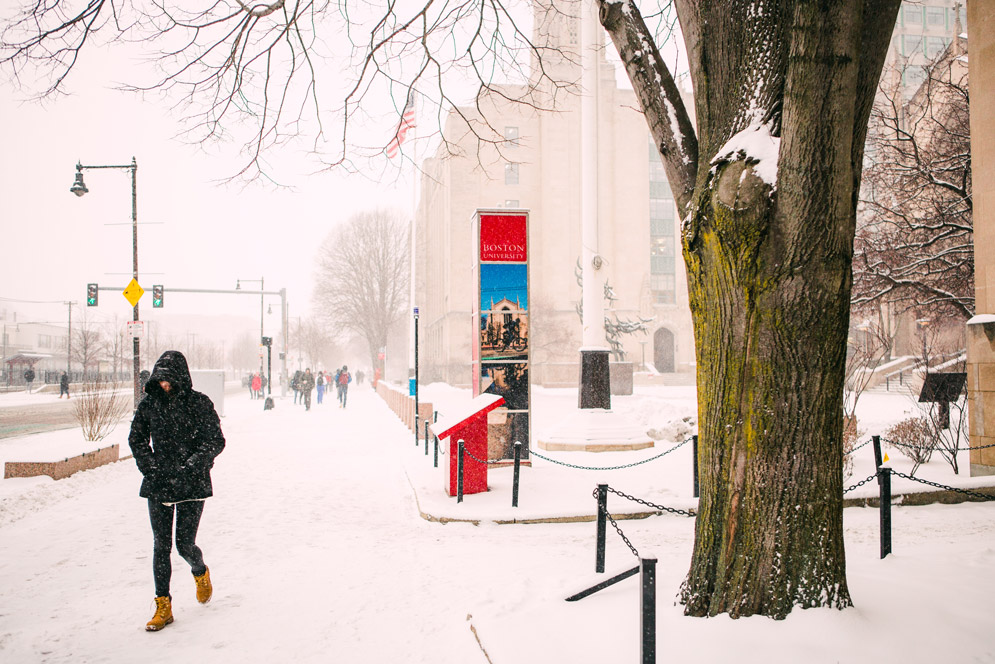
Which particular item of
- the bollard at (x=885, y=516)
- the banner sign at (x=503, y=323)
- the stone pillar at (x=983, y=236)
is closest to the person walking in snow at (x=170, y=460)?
the bollard at (x=885, y=516)

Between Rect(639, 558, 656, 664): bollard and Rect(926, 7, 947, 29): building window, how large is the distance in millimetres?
97014

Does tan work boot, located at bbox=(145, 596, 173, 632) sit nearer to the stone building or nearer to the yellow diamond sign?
the yellow diamond sign

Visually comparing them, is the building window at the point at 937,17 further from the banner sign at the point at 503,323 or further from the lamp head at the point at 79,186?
the lamp head at the point at 79,186

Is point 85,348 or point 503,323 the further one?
point 85,348

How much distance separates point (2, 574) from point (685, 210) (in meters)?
6.63

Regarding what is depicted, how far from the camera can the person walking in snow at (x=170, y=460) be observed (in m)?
4.81

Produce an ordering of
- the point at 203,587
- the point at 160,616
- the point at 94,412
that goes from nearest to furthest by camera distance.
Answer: the point at 160,616 < the point at 203,587 < the point at 94,412

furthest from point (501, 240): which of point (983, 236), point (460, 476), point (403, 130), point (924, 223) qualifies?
point (924, 223)

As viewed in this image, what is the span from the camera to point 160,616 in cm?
477

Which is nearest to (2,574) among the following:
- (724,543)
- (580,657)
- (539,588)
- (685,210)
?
(539,588)

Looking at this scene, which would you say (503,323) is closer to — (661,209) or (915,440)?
(915,440)

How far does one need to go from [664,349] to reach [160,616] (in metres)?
52.9

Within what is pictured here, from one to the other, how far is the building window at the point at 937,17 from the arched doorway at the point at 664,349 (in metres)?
56.0

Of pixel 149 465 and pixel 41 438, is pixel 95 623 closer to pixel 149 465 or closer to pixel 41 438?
pixel 149 465
